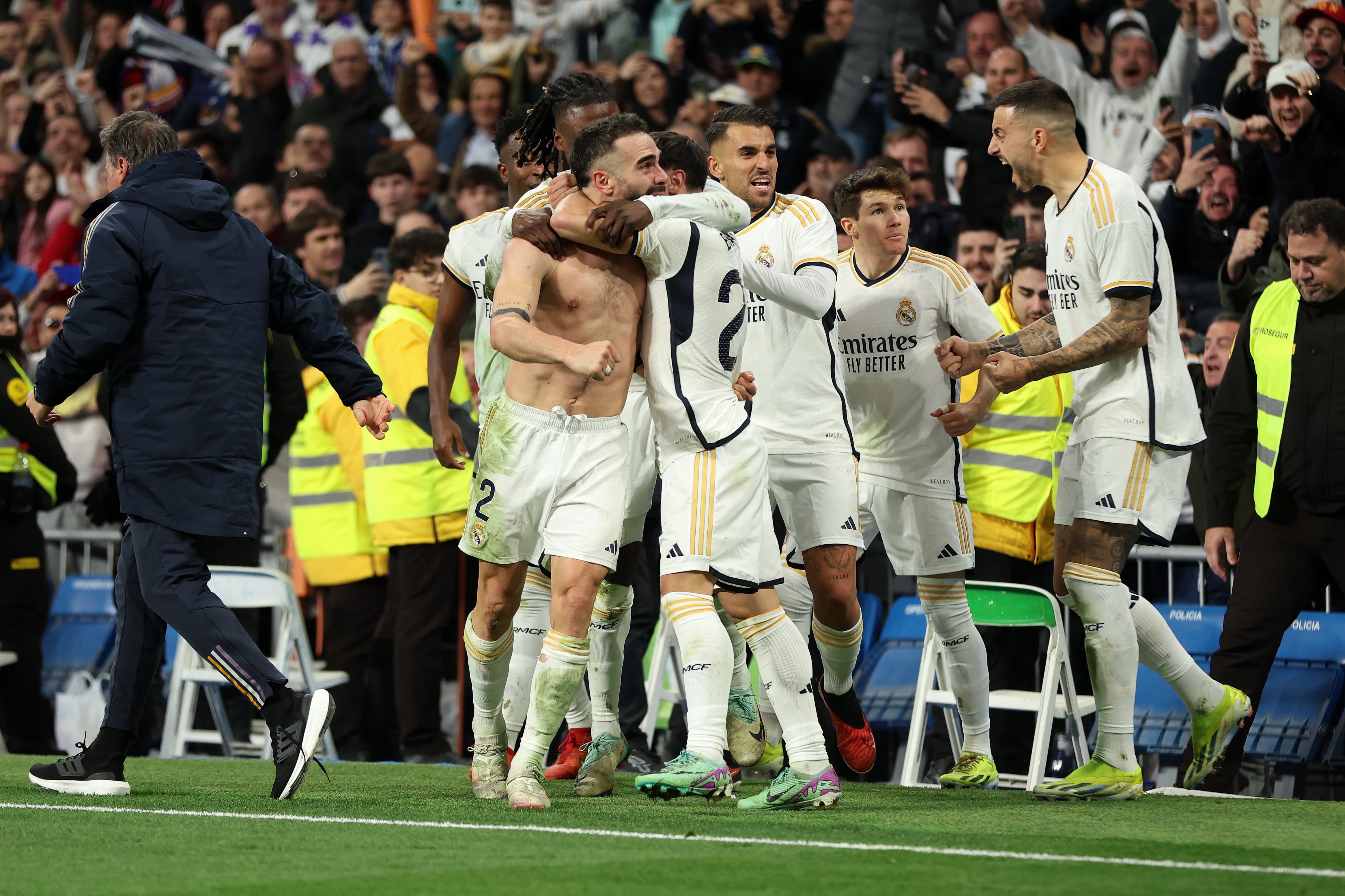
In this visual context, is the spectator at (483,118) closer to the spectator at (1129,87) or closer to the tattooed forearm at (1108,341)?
the spectator at (1129,87)

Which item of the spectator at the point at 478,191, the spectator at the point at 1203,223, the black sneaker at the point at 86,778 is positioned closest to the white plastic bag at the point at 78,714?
the black sneaker at the point at 86,778

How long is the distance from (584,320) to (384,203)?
23.4 feet

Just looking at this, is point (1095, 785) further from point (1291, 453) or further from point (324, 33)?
point (324, 33)

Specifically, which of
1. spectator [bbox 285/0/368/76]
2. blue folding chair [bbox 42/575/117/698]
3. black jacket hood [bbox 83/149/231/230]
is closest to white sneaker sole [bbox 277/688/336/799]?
black jacket hood [bbox 83/149/231/230]

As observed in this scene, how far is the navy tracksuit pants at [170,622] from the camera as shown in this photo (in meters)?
5.66

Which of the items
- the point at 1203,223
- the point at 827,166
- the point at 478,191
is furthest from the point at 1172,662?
the point at 478,191

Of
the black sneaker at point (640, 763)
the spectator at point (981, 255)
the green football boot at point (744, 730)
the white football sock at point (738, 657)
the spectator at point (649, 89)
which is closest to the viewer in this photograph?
the green football boot at point (744, 730)

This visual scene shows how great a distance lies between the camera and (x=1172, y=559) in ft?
28.1

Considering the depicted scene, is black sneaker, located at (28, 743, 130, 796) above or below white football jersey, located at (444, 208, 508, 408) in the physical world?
below

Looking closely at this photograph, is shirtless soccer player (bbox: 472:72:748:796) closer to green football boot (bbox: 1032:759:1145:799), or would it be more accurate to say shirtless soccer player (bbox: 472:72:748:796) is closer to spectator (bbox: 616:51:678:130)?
green football boot (bbox: 1032:759:1145:799)

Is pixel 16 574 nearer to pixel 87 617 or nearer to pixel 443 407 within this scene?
pixel 87 617

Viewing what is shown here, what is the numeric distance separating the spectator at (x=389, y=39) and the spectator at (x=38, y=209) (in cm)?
306

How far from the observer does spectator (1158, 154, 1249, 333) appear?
359 inches

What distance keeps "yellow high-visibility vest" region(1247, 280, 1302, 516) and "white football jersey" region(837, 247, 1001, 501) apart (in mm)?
1149
